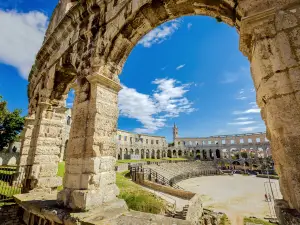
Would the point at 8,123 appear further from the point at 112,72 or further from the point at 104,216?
the point at 104,216

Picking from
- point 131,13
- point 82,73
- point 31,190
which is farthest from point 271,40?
point 31,190

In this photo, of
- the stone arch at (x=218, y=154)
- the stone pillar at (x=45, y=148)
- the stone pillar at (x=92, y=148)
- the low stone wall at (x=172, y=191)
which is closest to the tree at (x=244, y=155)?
the stone arch at (x=218, y=154)

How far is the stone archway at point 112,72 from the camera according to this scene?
4.76 feet

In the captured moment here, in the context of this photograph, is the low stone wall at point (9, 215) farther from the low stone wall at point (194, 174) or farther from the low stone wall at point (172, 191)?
the low stone wall at point (194, 174)

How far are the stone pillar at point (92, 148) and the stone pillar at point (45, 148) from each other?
2.27 metres

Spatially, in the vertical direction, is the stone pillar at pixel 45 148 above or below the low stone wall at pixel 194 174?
above

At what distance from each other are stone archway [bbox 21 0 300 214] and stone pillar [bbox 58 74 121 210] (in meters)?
0.02

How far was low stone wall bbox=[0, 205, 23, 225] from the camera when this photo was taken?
4008 millimetres

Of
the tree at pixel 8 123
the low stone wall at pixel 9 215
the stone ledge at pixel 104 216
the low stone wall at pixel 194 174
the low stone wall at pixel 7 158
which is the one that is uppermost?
the tree at pixel 8 123

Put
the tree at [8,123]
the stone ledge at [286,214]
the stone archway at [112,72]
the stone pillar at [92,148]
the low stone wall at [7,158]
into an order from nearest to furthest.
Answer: the stone ledge at [286,214]
the stone archway at [112,72]
the stone pillar at [92,148]
the tree at [8,123]
the low stone wall at [7,158]

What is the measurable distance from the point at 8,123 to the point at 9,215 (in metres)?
17.8

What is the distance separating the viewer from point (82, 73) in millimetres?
3850

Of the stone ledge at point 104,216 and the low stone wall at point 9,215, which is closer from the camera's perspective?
the stone ledge at point 104,216

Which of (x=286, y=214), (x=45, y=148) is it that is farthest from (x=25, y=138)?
(x=286, y=214)
